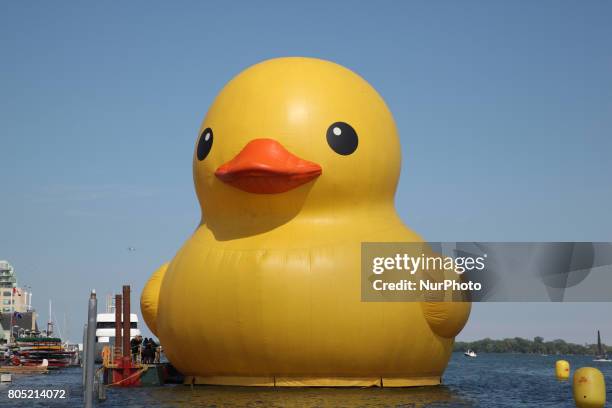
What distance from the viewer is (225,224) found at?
1947 cm

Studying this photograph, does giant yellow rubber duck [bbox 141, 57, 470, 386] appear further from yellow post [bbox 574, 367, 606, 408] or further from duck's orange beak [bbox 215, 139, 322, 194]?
yellow post [bbox 574, 367, 606, 408]

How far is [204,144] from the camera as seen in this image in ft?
65.2

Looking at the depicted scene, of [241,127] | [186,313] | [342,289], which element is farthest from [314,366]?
[241,127]

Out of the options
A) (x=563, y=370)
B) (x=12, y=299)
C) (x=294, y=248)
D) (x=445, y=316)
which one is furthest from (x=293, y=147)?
(x=12, y=299)

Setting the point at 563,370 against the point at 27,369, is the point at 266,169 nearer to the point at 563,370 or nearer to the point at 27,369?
the point at 563,370

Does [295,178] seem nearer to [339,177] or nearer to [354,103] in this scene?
[339,177]

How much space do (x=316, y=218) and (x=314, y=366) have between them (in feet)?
10.5

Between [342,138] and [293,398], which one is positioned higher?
[342,138]

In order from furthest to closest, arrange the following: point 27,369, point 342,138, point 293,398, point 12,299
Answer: point 12,299, point 27,369, point 342,138, point 293,398

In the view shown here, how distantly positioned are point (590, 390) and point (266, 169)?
7.95 m

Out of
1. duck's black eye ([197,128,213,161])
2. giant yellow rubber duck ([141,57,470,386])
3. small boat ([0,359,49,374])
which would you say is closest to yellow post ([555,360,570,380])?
giant yellow rubber duck ([141,57,470,386])

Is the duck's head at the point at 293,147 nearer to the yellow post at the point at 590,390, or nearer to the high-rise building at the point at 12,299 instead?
the yellow post at the point at 590,390

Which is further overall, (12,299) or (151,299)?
(12,299)

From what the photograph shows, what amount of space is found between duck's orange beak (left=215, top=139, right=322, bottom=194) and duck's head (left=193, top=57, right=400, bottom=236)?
0.02 m
